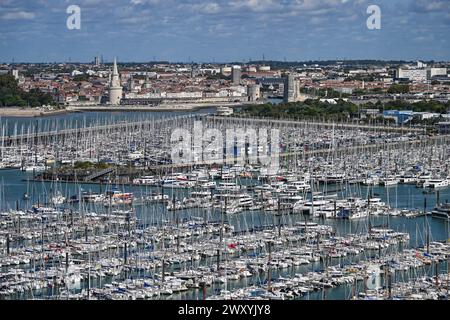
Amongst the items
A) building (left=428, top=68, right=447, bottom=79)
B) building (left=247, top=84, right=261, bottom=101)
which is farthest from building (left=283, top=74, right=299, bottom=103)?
building (left=428, top=68, right=447, bottom=79)

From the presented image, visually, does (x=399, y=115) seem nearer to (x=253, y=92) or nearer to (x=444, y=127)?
(x=444, y=127)

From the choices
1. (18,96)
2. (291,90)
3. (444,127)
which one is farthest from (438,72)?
(444,127)

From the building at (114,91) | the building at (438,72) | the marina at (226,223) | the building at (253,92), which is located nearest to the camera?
the marina at (226,223)

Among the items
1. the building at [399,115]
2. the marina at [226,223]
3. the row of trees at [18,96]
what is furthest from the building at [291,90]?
the marina at [226,223]

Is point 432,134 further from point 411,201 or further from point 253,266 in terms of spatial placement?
point 253,266

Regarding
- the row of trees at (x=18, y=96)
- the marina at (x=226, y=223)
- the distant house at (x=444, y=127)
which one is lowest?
the marina at (x=226, y=223)

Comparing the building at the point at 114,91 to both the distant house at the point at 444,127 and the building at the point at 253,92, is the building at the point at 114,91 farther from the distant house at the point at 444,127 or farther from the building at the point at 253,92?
the distant house at the point at 444,127

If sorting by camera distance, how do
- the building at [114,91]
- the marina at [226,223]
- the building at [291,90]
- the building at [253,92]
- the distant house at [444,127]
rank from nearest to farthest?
the marina at [226,223] < the distant house at [444,127] < the building at [291,90] < the building at [114,91] < the building at [253,92]

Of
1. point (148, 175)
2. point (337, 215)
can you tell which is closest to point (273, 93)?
point (148, 175)
